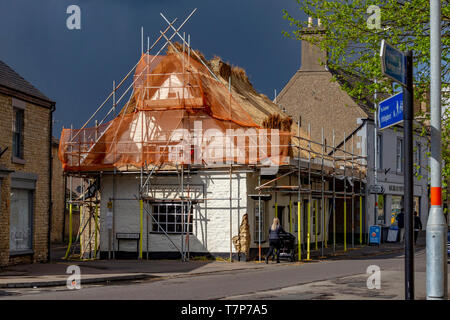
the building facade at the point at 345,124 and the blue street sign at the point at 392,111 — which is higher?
the building facade at the point at 345,124

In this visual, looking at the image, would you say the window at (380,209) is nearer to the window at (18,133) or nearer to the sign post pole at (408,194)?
the window at (18,133)

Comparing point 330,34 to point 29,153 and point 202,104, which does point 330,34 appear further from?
point 29,153

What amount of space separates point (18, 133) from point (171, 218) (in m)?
6.99

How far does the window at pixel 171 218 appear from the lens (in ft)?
86.6

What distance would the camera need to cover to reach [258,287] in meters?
15.7

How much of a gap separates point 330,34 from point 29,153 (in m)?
10.9

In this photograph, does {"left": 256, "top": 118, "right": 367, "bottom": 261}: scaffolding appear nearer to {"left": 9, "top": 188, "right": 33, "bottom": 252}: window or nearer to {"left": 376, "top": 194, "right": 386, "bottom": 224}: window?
{"left": 376, "top": 194, "right": 386, "bottom": 224}: window

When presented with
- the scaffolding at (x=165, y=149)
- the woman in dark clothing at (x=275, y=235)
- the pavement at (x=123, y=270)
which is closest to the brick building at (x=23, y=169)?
the pavement at (x=123, y=270)

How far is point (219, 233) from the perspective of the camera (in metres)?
25.9

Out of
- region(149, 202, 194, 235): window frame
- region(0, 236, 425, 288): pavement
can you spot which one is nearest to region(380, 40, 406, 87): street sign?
region(0, 236, 425, 288): pavement

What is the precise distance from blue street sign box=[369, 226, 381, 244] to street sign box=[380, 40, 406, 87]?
25486mm

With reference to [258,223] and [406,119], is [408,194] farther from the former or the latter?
[258,223]

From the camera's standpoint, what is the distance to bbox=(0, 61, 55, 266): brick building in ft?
70.7
